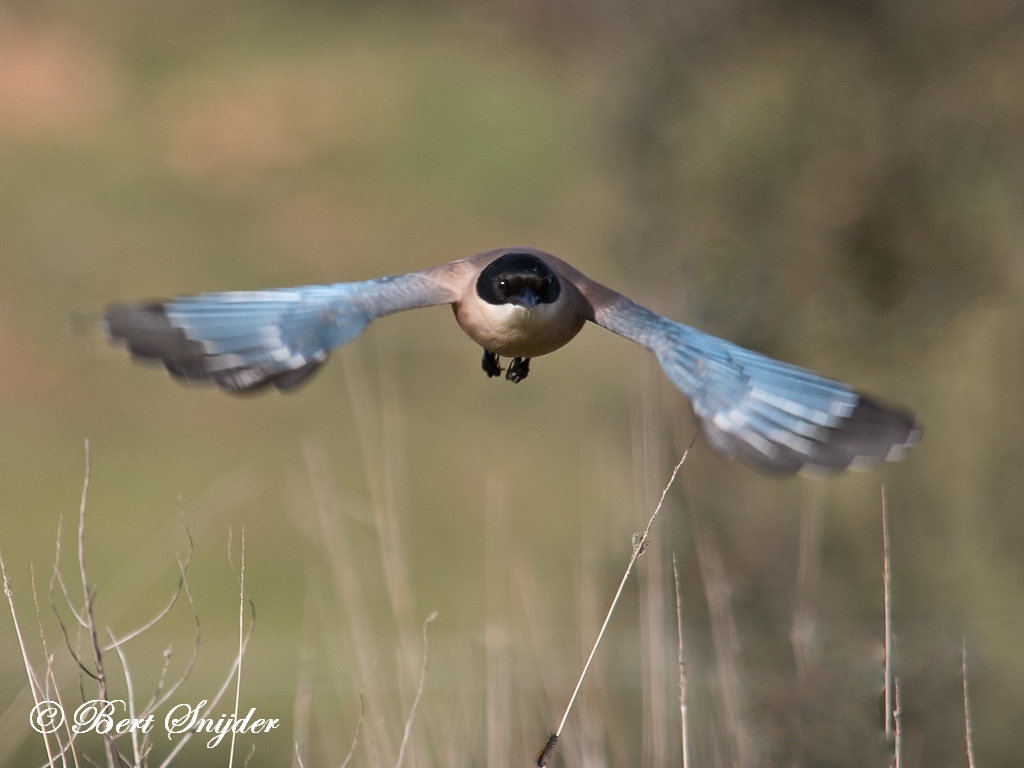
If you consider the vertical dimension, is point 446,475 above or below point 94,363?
below

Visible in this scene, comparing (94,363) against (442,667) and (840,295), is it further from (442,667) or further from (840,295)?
(840,295)

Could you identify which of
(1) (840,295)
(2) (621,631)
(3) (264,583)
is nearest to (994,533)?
(1) (840,295)

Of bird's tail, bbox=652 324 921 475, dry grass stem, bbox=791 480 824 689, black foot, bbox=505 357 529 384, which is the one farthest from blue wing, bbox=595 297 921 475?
dry grass stem, bbox=791 480 824 689

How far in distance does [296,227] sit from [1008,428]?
7.52 meters

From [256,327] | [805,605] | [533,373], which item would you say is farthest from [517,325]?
[533,373]

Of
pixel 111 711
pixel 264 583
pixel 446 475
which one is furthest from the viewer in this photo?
pixel 446 475

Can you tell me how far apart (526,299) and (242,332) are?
0.42 metres

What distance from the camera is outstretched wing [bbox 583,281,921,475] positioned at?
1.79m

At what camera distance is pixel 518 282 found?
1.96 meters

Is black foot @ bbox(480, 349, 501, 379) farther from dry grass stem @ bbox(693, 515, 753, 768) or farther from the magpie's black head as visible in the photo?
dry grass stem @ bbox(693, 515, 753, 768)

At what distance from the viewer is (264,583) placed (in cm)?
839

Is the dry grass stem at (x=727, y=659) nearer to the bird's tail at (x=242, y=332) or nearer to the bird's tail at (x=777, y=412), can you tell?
the bird's tail at (x=777, y=412)

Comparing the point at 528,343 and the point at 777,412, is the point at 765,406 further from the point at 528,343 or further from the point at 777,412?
the point at 528,343

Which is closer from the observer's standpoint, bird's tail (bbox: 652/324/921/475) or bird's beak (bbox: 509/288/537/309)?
bird's tail (bbox: 652/324/921/475)
